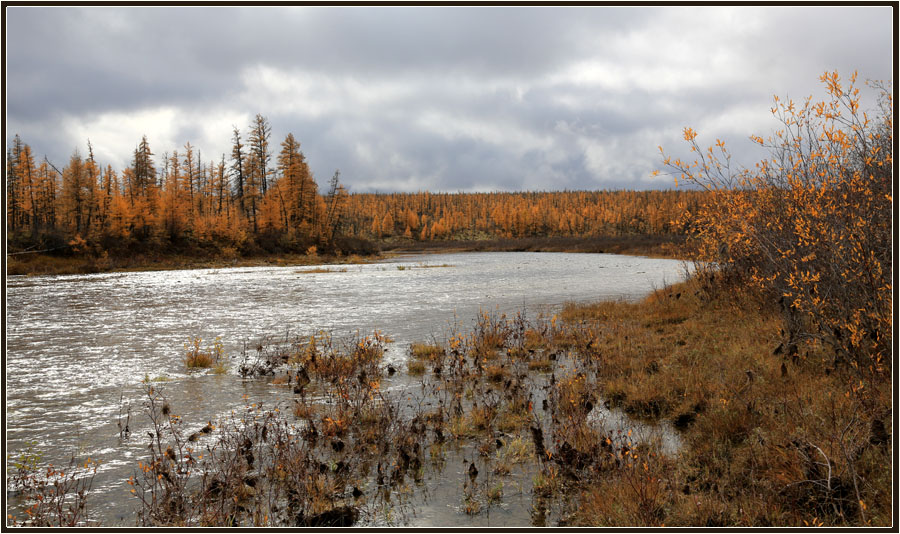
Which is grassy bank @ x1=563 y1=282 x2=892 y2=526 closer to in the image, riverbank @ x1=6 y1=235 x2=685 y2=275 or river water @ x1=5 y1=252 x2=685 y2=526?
river water @ x1=5 y1=252 x2=685 y2=526

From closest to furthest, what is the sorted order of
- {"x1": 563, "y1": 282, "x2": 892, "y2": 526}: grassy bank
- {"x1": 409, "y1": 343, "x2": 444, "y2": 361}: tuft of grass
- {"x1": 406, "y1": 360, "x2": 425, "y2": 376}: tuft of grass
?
{"x1": 563, "y1": 282, "x2": 892, "y2": 526}: grassy bank, {"x1": 406, "y1": 360, "x2": 425, "y2": 376}: tuft of grass, {"x1": 409, "y1": 343, "x2": 444, "y2": 361}: tuft of grass

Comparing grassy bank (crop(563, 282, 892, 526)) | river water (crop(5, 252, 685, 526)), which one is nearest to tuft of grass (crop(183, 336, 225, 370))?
river water (crop(5, 252, 685, 526))

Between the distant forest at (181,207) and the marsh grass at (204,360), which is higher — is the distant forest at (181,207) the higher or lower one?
the higher one

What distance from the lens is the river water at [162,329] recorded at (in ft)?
24.7

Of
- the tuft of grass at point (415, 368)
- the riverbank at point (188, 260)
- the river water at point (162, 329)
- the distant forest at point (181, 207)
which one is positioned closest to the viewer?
the river water at point (162, 329)

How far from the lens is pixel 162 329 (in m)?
16.5

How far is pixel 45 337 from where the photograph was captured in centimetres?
1510

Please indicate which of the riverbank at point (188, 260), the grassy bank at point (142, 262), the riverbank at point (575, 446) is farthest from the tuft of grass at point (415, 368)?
the grassy bank at point (142, 262)

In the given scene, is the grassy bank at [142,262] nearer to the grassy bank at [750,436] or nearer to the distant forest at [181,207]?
the distant forest at [181,207]

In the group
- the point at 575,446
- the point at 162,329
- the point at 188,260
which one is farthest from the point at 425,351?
the point at 188,260

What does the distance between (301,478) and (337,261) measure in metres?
59.3

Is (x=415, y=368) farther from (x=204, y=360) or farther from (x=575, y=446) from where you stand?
(x=575, y=446)

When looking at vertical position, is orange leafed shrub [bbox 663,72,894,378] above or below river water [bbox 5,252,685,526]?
above

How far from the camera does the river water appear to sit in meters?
7.52
